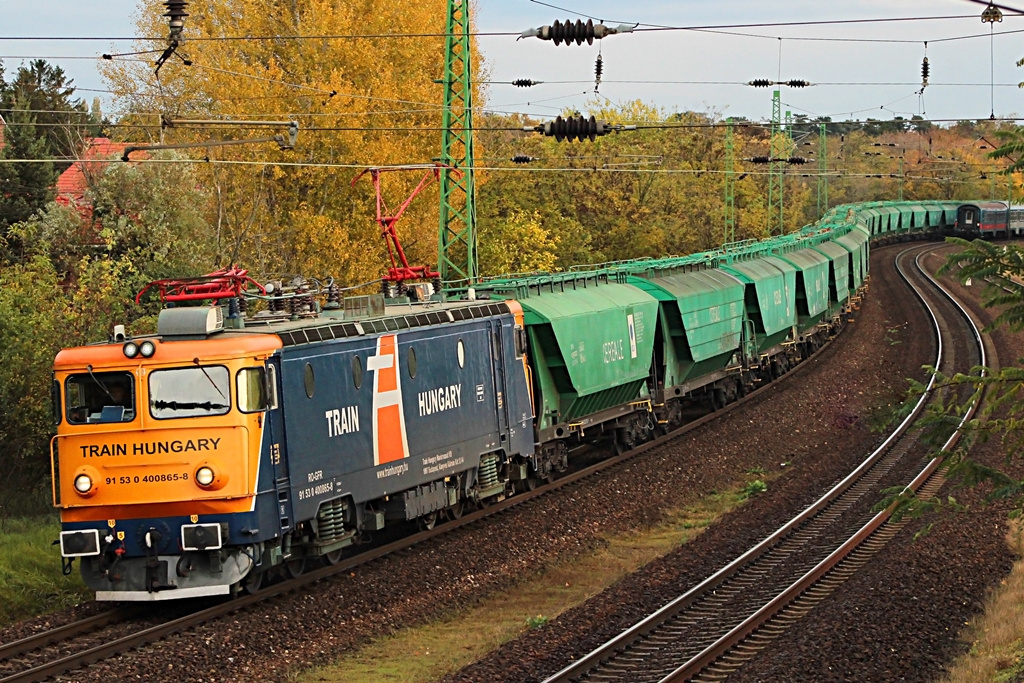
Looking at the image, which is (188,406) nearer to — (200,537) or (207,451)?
(207,451)

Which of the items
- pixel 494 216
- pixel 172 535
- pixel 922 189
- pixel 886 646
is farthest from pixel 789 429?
pixel 922 189

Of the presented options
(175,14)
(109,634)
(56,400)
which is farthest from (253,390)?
(175,14)

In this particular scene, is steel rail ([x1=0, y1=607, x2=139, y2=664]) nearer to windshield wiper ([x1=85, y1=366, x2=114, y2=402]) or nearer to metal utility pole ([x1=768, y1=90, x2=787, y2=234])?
windshield wiper ([x1=85, y1=366, x2=114, y2=402])

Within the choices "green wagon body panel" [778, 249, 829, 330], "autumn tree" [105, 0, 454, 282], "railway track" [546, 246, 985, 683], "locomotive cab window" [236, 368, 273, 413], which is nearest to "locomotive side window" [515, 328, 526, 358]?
"railway track" [546, 246, 985, 683]

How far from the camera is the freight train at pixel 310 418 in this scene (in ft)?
44.8

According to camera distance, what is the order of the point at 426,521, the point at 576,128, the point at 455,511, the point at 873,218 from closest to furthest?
the point at 426,521 → the point at 576,128 → the point at 455,511 → the point at 873,218

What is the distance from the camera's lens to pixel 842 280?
4444 cm

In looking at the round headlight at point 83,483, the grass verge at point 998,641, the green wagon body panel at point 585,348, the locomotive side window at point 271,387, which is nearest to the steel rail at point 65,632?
the round headlight at point 83,483

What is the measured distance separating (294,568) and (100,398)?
3477 mm

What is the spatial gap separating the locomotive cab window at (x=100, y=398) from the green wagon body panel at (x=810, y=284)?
85.2ft

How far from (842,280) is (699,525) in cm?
2604

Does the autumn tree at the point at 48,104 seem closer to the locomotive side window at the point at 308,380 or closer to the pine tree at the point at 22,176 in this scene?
the pine tree at the point at 22,176

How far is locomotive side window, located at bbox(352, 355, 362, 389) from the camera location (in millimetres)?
15844

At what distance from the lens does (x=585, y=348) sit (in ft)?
72.0
